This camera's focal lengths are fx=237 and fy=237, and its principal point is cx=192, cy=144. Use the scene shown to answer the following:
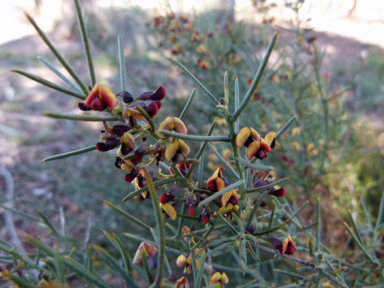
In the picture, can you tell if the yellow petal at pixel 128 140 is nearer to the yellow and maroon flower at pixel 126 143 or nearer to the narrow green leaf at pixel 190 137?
the yellow and maroon flower at pixel 126 143

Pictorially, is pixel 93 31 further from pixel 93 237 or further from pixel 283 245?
pixel 283 245

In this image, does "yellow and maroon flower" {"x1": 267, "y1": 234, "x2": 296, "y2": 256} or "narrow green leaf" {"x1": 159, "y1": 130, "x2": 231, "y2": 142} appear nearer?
"narrow green leaf" {"x1": 159, "y1": 130, "x2": 231, "y2": 142}

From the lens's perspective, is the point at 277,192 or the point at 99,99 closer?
the point at 99,99

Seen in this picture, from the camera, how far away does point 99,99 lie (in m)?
0.45

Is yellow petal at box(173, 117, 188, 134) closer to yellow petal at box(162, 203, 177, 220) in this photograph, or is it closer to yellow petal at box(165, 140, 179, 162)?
yellow petal at box(165, 140, 179, 162)

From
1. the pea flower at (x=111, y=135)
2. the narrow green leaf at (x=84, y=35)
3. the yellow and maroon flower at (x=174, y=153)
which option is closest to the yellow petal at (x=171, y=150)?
the yellow and maroon flower at (x=174, y=153)

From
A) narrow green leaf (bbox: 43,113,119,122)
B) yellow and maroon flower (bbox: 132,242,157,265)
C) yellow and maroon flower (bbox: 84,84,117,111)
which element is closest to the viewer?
narrow green leaf (bbox: 43,113,119,122)

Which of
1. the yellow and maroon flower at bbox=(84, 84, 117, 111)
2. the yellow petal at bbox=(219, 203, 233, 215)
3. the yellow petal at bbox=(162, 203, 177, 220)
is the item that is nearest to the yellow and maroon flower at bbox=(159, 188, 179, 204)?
the yellow petal at bbox=(162, 203, 177, 220)

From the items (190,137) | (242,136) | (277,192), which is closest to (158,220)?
(190,137)

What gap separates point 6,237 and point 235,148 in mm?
2682

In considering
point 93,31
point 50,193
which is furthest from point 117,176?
point 93,31

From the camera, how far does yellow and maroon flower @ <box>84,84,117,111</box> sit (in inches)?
17.6

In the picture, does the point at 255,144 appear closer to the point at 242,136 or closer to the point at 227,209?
the point at 242,136

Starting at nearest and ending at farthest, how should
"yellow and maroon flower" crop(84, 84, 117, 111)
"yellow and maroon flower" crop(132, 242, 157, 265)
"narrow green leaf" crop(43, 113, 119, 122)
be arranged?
"narrow green leaf" crop(43, 113, 119, 122), "yellow and maroon flower" crop(84, 84, 117, 111), "yellow and maroon flower" crop(132, 242, 157, 265)
